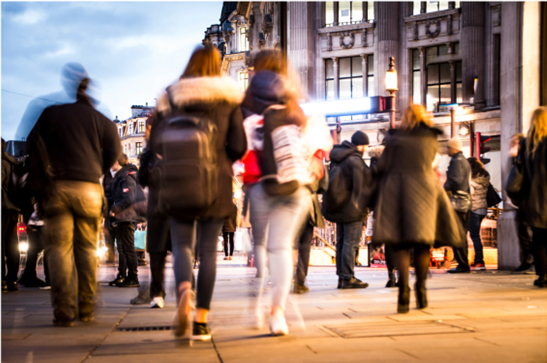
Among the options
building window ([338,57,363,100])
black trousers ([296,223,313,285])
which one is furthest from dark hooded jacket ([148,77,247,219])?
building window ([338,57,363,100])

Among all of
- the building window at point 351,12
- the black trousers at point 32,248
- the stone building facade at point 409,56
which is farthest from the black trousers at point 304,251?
the building window at point 351,12

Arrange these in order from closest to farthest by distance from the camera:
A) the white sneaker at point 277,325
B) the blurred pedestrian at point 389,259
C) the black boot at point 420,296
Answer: the white sneaker at point 277,325
the black boot at point 420,296
the blurred pedestrian at point 389,259

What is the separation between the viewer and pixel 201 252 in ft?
15.5

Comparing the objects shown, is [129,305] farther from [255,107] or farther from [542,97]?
[542,97]

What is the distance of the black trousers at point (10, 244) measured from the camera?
30.2 feet

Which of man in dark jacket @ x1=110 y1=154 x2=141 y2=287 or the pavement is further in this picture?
man in dark jacket @ x1=110 y1=154 x2=141 y2=287

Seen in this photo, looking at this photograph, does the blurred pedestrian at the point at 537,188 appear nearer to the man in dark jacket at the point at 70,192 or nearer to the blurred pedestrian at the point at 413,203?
the blurred pedestrian at the point at 413,203

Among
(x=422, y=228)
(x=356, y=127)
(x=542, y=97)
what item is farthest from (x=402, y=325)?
(x=356, y=127)

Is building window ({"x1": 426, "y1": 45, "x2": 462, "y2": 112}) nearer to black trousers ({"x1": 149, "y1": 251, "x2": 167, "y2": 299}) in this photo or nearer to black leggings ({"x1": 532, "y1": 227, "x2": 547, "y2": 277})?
black leggings ({"x1": 532, "y1": 227, "x2": 547, "y2": 277})

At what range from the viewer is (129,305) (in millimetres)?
7227

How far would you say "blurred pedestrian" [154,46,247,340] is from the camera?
4.53 metres

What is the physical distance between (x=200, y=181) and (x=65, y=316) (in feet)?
6.01

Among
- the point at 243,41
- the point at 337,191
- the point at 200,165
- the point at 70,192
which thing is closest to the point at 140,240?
the point at 337,191

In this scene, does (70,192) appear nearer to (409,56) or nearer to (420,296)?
(420,296)
